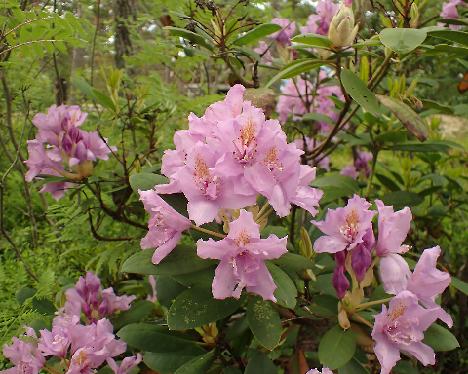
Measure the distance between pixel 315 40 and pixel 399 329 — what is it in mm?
720

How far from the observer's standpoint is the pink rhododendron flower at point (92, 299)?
1580 mm

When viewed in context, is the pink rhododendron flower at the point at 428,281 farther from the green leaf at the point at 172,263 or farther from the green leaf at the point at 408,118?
the green leaf at the point at 172,263

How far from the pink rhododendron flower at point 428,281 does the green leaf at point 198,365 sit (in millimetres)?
541

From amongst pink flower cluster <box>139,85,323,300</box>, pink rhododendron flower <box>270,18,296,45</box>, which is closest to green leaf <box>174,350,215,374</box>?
pink flower cluster <box>139,85,323,300</box>

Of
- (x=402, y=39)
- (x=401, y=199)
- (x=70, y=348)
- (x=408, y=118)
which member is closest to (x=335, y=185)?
(x=401, y=199)

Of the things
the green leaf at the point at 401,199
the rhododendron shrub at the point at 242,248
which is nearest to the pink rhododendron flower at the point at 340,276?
the rhododendron shrub at the point at 242,248

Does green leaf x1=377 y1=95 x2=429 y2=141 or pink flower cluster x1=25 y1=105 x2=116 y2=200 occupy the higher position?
green leaf x1=377 y1=95 x2=429 y2=141

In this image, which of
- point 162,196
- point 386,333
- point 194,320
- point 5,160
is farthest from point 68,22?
point 5,160

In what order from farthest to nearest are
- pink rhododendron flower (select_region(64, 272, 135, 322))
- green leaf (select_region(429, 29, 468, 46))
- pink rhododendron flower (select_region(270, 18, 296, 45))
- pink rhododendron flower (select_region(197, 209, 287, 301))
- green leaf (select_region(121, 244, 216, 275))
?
pink rhododendron flower (select_region(270, 18, 296, 45)), pink rhododendron flower (select_region(64, 272, 135, 322)), green leaf (select_region(429, 29, 468, 46)), green leaf (select_region(121, 244, 216, 275)), pink rhododendron flower (select_region(197, 209, 287, 301))

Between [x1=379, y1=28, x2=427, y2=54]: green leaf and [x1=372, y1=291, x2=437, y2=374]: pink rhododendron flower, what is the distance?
534 millimetres

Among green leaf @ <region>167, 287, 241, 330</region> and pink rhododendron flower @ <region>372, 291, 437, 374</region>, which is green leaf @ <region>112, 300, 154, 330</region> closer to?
green leaf @ <region>167, 287, 241, 330</region>

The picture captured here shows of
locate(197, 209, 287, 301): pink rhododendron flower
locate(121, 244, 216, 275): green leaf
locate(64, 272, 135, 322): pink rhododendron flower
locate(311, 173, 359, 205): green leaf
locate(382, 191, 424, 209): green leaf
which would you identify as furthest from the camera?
locate(382, 191, 424, 209): green leaf

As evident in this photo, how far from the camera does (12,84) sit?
99.0 inches

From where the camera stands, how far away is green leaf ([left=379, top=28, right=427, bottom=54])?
3.75ft
